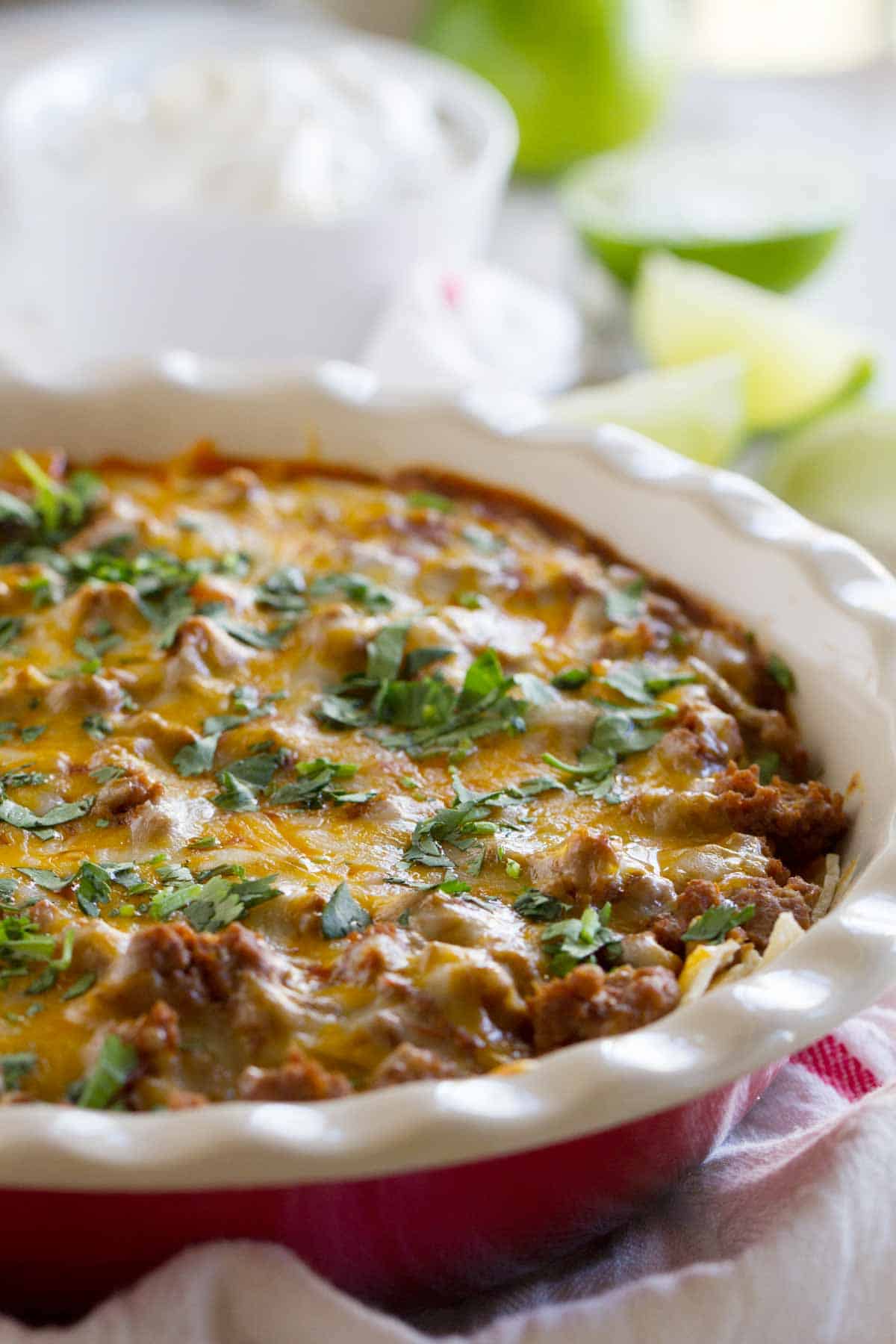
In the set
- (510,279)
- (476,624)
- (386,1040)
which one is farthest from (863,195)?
(386,1040)

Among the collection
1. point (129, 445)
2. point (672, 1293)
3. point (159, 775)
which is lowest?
point (129, 445)

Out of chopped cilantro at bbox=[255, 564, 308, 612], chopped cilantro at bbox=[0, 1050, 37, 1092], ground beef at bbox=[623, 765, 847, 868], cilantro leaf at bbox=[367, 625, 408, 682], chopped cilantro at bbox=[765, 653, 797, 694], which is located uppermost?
ground beef at bbox=[623, 765, 847, 868]

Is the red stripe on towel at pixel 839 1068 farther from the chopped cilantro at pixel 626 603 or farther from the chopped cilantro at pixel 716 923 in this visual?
the chopped cilantro at pixel 626 603

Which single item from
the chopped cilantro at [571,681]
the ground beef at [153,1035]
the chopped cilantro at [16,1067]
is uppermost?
the chopped cilantro at [571,681]

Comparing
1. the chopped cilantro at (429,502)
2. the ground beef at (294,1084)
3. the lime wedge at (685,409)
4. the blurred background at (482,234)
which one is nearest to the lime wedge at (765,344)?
the blurred background at (482,234)

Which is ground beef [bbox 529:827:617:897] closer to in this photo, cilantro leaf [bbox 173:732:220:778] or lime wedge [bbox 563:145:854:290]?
cilantro leaf [bbox 173:732:220:778]

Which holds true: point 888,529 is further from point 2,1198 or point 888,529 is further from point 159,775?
point 2,1198

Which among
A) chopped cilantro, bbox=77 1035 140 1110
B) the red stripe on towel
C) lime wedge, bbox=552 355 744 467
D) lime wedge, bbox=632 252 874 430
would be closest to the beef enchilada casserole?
chopped cilantro, bbox=77 1035 140 1110
